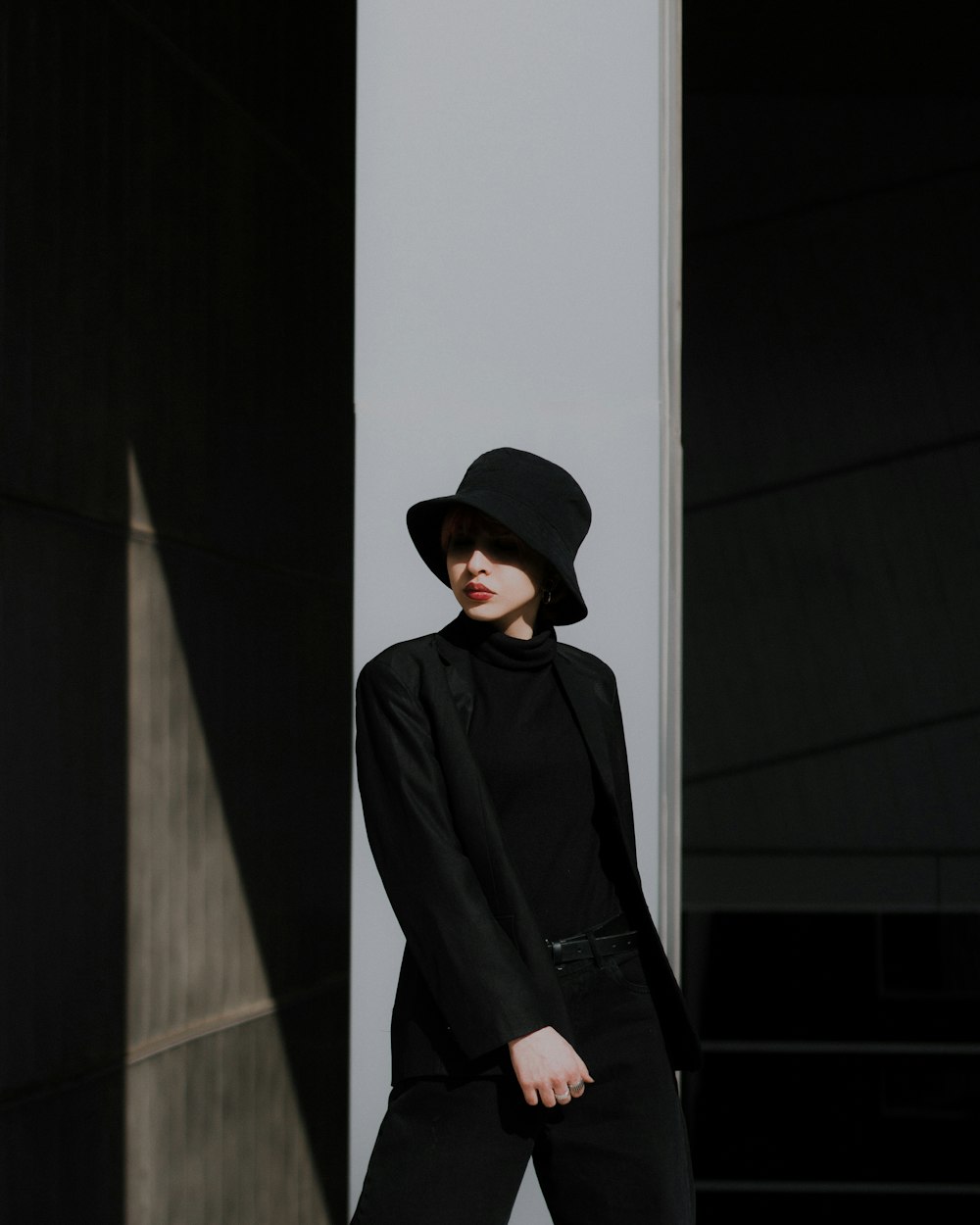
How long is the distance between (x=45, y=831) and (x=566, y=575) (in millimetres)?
2668

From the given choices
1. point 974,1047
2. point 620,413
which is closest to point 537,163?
point 620,413

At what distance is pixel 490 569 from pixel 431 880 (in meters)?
0.50

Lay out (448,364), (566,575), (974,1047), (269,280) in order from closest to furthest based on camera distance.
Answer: (566,575) < (448,364) < (269,280) < (974,1047)

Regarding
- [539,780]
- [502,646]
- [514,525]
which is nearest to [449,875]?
[539,780]

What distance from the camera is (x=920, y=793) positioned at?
1142 centimetres

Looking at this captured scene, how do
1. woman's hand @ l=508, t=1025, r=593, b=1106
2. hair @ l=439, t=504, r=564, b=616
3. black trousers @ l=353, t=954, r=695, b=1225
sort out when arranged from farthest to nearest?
1. hair @ l=439, t=504, r=564, b=616
2. black trousers @ l=353, t=954, r=695, b=1225
3. woman's hand @ l=508, t=1025, r=593, b=1106

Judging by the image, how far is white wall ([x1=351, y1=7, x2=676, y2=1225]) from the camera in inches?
131

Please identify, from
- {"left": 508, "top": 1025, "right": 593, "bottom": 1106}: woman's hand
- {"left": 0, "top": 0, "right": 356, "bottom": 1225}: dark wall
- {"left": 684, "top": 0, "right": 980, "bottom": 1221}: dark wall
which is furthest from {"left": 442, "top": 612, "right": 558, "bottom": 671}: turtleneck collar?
{"left": 684, "top": 0, "right": 980, "bottom": 1221}: dark wall

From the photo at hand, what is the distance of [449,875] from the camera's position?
239 centimetres

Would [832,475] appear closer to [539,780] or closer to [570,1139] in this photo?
[539,780]

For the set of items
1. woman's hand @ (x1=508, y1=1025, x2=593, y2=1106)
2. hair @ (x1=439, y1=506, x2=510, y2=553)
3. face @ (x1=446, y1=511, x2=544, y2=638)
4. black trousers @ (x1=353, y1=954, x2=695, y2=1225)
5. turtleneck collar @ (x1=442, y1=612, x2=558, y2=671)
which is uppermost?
hair @ (x1=439, y1=506, x2=510, y2=553)

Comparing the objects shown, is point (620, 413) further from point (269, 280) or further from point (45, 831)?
point (269, 280)

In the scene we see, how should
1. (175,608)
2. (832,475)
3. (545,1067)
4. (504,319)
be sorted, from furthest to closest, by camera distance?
(832,475) → (175,608) → (504,319) → (545,1067)

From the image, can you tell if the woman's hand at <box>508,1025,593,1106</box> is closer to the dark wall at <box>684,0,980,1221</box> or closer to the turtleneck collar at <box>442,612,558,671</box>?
the turtleneck collar at <box>442,612,558,671</box>
